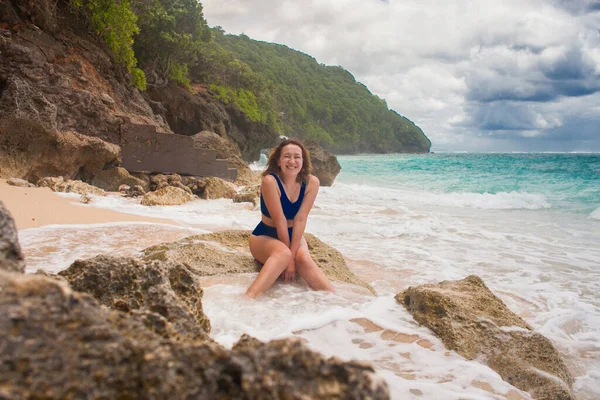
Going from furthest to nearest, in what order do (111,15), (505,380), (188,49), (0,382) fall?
(188,49) < (111,15) < (505,380) < (0,382)

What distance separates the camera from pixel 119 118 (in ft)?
37.4

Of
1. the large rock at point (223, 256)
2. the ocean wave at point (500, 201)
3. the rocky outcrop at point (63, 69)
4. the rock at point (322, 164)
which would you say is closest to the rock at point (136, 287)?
the large rock at point (223, 256)

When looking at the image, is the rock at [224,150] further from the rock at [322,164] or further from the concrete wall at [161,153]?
the rock at [322,164]

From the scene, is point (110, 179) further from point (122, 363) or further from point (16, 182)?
point (122, 363)

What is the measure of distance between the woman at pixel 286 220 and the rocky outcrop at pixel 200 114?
17.9 meters

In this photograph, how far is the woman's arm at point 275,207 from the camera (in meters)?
3.74

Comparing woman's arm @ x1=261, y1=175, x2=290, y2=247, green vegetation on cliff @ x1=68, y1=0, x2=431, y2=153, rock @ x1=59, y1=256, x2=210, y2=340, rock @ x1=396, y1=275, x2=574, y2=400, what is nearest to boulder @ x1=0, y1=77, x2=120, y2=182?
green vegetation on cliff @ x1=68, y1=0, x2=431, y2=153

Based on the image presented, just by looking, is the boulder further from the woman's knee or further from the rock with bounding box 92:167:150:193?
the woman's knee

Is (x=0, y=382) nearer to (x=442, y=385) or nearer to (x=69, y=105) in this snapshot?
(x=442, y=385)

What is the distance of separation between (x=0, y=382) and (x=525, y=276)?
555 cm

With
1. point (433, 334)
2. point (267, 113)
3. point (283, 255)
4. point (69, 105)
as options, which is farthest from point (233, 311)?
point (267, 113)

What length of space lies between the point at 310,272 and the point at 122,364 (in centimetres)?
268

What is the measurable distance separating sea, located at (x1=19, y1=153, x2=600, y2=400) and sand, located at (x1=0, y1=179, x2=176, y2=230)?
0.38 meters

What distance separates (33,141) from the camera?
27.9 ft
